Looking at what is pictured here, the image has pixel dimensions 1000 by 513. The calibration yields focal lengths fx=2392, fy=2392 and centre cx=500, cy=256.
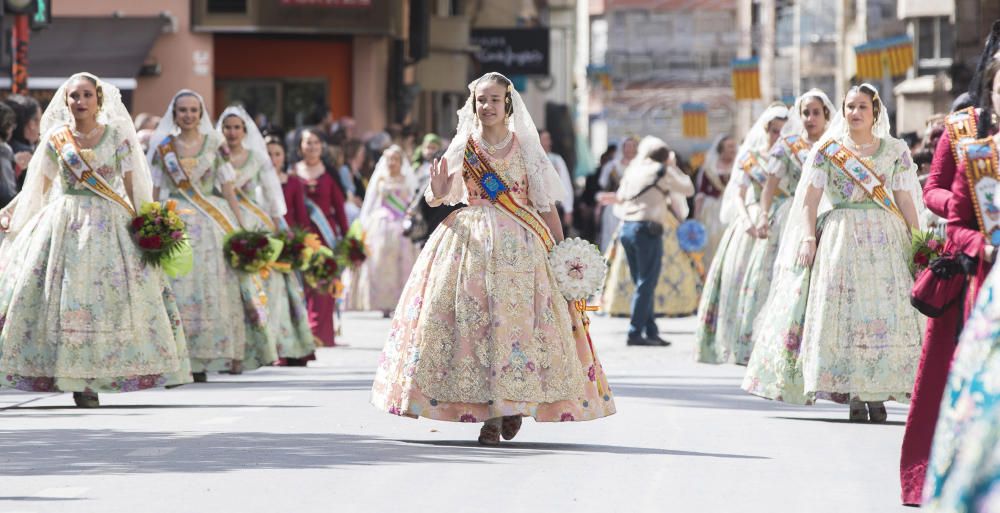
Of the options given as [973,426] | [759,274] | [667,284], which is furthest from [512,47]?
[973,426]

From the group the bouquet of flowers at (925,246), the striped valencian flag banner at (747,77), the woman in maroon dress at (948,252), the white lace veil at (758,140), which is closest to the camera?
the woman in maroon dress at (948,252)

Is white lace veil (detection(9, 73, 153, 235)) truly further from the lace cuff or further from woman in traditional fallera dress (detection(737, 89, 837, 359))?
woman in traditional fallera dress (detection(737, 89, 837, 359))

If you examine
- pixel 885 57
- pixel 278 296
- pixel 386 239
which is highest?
pixel 885 57

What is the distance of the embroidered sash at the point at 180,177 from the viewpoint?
15.6 metres

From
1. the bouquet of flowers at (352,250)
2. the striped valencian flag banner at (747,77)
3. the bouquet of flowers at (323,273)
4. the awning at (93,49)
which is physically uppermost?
the striped valencian flag banner at (747,77)

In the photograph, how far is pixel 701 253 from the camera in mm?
24344

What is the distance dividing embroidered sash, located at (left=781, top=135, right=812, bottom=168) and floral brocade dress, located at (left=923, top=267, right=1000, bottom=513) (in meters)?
8.76

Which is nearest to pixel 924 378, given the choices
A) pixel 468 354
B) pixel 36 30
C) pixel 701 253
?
pixel 468 354

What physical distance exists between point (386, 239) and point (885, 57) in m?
23.8

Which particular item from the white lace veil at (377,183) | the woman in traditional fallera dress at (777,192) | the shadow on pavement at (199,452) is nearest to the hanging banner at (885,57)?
the white lace veil at (377,183)

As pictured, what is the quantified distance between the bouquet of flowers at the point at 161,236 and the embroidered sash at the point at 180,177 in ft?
5.90

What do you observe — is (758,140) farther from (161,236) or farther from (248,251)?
(161,236)

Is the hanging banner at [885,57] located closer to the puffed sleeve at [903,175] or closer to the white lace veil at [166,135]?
the white lace veil at [166,135]

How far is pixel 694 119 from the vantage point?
91.6m
